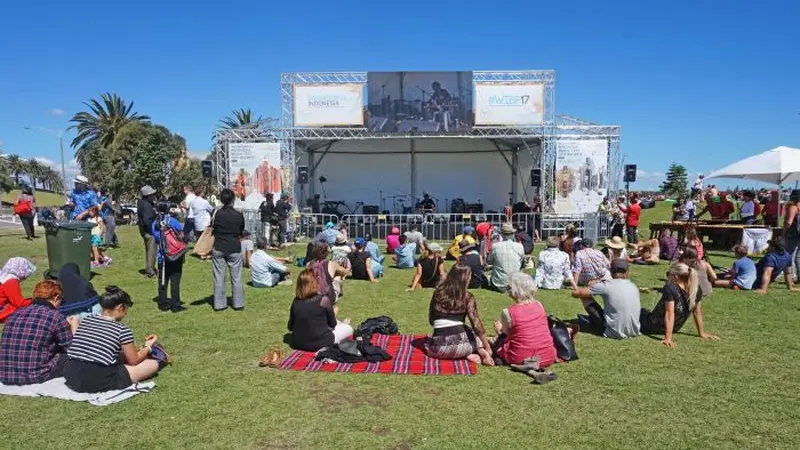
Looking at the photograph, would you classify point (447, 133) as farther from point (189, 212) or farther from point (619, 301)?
point (619, 301)

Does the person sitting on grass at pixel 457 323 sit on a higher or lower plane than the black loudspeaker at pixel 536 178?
lower

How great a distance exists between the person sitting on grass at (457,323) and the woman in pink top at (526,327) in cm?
25

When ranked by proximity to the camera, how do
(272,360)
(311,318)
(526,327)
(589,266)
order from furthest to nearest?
1. (589,266)
2. (311,318)
3. (272,360)
4. (526,327)

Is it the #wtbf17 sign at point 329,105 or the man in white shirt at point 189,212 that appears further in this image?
the #wtbf17 sign at point 329,105

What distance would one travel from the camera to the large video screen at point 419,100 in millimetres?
17703

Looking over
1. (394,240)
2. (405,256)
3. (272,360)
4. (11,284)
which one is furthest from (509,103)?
(11,284)

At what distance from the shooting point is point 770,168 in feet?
43.8

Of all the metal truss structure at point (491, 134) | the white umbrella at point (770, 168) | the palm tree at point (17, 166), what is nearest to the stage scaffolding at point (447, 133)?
the metal truss structure at point (491, 134)

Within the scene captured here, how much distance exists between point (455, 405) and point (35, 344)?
127 inches

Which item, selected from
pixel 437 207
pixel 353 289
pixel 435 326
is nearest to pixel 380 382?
pixel 435 326

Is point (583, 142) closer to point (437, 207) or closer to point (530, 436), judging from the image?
point (437, 207)

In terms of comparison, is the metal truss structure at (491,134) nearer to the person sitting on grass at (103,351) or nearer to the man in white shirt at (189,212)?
the man in white shirt at (189,212)

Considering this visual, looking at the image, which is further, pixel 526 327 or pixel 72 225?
pixel 72 225

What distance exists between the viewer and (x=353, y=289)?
359 inches
